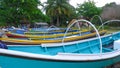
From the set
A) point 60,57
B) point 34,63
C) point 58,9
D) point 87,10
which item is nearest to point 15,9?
point 58,9

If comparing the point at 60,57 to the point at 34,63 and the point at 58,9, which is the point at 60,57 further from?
the point at 58,9

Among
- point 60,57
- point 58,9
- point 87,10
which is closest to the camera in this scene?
point 60,57

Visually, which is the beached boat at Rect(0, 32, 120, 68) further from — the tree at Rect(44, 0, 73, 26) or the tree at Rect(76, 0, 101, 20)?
the tree at Rect(76, 0, 101, 20)

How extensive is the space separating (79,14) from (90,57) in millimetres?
43239

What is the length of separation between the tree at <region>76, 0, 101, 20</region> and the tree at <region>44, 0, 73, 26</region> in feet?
25.7

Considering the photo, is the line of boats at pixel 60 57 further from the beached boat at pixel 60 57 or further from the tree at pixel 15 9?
the tree at pixel 15 9

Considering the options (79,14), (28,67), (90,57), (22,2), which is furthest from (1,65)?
(79,14)

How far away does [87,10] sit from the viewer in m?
48.8

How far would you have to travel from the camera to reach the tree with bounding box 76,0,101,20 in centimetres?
4746

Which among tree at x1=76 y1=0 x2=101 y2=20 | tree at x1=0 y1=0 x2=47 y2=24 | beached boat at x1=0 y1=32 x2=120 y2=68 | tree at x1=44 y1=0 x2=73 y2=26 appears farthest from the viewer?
tree at x1=76 y1=0 x2=101 y2=20

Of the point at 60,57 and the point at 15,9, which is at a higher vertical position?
the point at 15,9

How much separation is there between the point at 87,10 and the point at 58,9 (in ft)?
39.0

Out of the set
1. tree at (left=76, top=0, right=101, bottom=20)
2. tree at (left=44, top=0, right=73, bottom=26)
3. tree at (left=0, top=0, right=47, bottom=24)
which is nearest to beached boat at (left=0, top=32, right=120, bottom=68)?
tree at (left=0, top=0, right=47, bottom=24)

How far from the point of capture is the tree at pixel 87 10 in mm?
47459
